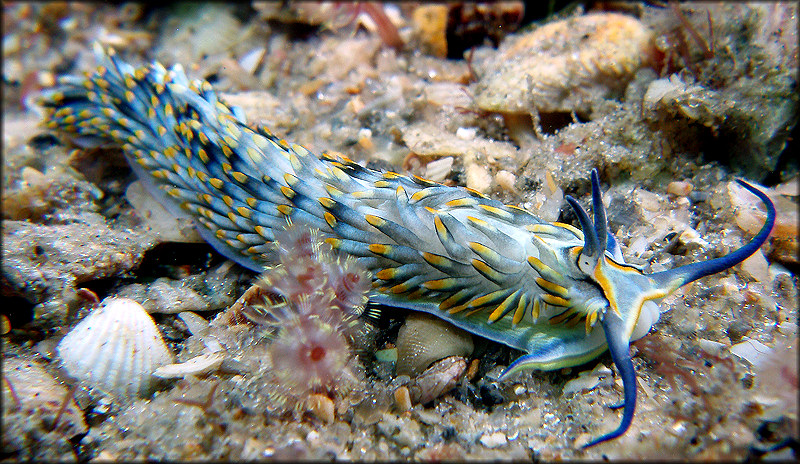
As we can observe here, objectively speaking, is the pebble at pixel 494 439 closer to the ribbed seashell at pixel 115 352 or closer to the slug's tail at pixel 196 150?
the slug's tail at pixel 196 150

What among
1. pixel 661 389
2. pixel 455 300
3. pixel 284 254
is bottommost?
pixel 661 389

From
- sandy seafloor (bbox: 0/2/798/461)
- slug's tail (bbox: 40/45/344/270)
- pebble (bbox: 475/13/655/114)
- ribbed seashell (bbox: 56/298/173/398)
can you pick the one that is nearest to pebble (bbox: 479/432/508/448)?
sandy seafloor (bbox: 0/2/798/461)

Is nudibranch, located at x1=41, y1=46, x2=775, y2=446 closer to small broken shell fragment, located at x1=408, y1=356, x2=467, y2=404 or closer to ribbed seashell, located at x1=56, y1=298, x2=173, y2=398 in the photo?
small broken shell fragment, located at x1=408, y1=356, x2=467, y2=404

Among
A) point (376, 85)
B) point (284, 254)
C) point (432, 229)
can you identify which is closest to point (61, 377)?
point (284, 254)

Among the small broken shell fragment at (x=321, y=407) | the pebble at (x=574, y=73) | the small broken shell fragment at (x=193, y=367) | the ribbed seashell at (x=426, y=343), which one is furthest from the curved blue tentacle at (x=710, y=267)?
the small broken shell fragment at (x=193, y=367)

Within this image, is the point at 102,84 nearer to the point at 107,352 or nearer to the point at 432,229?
the point at 107,352

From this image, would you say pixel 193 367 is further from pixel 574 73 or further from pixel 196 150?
pixel 574 73
